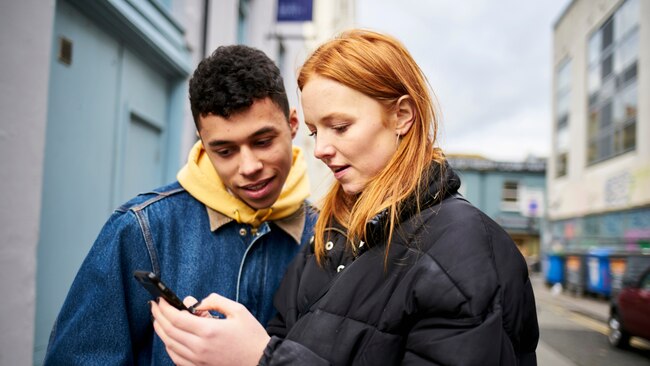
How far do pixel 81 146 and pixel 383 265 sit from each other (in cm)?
287

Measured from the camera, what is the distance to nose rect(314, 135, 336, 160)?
4.67 ft

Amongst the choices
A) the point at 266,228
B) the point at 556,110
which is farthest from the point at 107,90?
the point at 556,110

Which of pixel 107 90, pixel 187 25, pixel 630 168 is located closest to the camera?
pixel 107 90

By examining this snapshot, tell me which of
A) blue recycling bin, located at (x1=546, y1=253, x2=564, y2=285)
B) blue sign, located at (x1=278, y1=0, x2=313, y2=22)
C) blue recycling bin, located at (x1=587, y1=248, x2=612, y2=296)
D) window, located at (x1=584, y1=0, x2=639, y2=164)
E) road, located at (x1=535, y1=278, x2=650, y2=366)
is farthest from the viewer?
blue recycling bin, located at (x1=546, y1=253, x2=564, y2=285)

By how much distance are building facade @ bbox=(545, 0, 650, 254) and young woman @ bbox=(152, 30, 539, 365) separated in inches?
599

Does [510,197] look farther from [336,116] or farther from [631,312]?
[336,116]

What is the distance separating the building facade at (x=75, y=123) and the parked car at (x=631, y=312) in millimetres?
7326

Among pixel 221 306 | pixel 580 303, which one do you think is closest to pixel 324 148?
pixel 221 306

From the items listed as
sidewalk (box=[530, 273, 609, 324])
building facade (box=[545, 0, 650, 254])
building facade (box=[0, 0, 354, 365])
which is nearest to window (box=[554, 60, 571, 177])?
building facade (box=[545, 0, 650, 254])

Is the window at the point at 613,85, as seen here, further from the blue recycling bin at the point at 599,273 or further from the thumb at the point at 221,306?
the thumb at the point at 221,306

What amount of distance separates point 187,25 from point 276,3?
4.13 meters

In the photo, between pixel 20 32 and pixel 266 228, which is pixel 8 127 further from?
pixel 266 228

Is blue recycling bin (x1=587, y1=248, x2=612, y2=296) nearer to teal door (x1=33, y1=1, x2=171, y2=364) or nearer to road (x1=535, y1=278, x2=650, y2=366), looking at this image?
road (x1=535, y1=278, x2=650, y2=366)

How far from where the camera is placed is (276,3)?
29.8 ft
